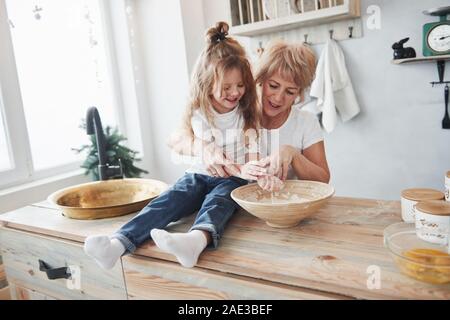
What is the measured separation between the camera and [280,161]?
40.7 inches

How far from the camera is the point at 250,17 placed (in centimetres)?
204

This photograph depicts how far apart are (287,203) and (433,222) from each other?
29 centimetres

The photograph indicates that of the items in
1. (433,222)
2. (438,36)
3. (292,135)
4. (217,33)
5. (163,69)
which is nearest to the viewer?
(433,222)

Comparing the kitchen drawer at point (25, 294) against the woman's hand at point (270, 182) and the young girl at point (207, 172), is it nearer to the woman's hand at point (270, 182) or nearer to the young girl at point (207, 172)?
the young girl at point (207, 172)

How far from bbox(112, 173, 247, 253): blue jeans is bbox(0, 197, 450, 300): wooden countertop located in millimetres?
29

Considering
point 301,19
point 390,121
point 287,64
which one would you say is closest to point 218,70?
point 287,64

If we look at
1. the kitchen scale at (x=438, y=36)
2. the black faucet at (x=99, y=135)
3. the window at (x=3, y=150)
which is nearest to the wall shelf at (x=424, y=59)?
the kitchen scale at (x=438, y=36)

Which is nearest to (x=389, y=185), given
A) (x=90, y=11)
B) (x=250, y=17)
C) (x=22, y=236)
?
(x=250, y=17)

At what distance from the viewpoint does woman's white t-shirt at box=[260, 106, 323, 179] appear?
122 centimetres

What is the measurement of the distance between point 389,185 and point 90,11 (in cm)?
196

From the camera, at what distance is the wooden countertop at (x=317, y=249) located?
0.67 m

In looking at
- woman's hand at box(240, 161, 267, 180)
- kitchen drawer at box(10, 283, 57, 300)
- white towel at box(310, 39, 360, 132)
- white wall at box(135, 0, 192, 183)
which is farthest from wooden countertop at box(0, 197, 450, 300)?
white wall at box(135, 0, 192, 183)

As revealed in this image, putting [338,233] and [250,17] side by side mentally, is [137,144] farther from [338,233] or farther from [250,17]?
[338,233]

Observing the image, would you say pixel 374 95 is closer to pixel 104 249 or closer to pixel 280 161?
pixel 280 161
